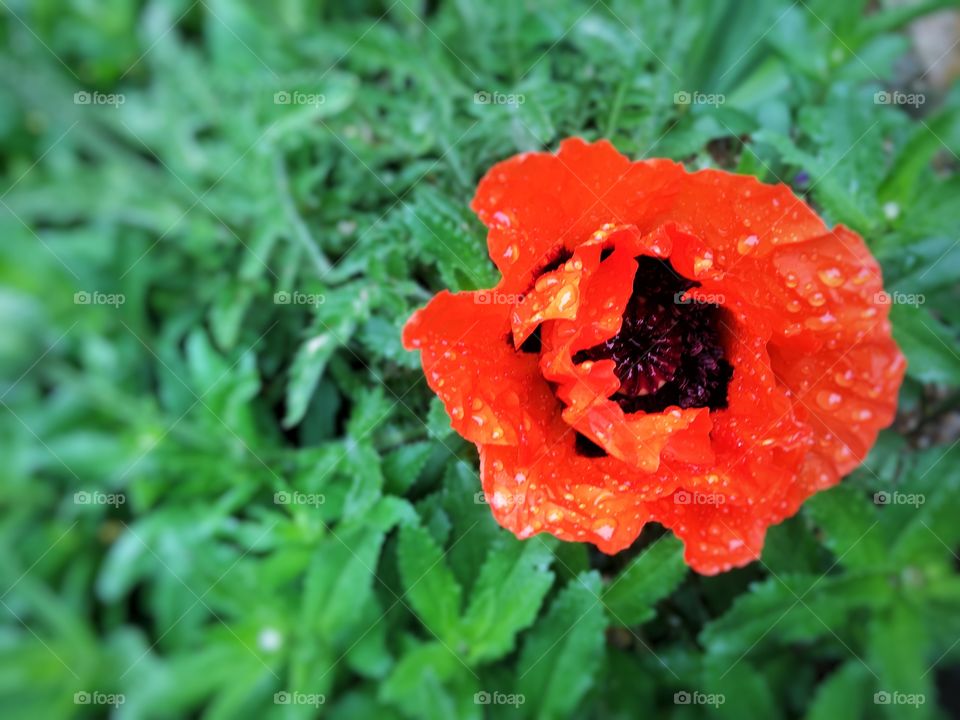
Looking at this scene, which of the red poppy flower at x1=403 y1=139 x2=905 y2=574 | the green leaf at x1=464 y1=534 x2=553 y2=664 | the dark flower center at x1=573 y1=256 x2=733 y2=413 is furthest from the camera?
the green leaf at x1=464 y1=534 x2=553 y2=664

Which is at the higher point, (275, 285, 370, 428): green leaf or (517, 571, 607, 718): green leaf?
(275, 285, 370, 428): green leaf

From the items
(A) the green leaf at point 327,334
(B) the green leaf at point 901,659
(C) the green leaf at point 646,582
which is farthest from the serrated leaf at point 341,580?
(B) the green leaf at point 901,659

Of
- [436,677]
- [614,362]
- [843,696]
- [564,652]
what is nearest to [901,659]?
[843,696]

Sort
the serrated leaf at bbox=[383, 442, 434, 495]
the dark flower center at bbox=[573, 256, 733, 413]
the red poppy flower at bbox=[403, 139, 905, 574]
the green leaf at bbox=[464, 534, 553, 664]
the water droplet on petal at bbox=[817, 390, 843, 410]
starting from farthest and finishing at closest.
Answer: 1. the serrated leaf at bbox=[383, 442, 434, 495]
2. the green leaf at bbox=[464, 534, 553, 664]
3. the dark flower center at bbox=[573, 256, 733, 413]
4. the water droplet on petal at bbox=[817, 390, 843, 410]
5. the red poppy flower at bbox=[403, 139, 905, 574]

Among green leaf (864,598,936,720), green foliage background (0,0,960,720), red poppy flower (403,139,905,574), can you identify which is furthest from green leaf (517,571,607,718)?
green leaf (864,598,936,720)

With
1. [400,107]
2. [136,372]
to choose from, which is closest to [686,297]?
[400,107]

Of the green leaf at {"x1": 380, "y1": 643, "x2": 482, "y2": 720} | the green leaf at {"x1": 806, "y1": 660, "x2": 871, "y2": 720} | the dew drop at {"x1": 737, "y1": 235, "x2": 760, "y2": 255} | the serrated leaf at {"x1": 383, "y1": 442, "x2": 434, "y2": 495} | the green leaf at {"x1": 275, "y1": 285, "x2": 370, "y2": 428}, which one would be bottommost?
the green leaf at {"x1": 380, "y1": 643, "x2": 482, "y2": 720}

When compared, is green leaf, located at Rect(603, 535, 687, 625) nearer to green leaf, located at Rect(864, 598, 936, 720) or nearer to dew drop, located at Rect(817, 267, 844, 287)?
green leaf, located at Rect(864, 598, 936, 720)
